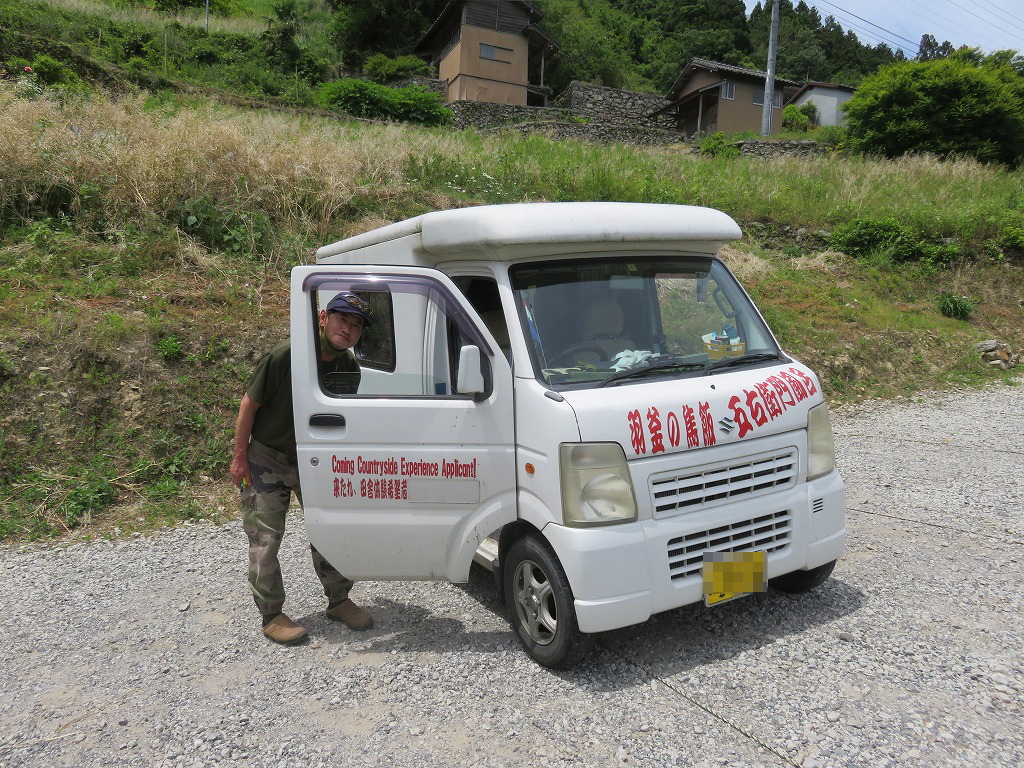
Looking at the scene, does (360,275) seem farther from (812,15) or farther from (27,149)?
(812,15)

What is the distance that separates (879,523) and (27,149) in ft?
34.3

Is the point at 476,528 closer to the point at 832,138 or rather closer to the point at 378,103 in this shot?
the point at 378,103

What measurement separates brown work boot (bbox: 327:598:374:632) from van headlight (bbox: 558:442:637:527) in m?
1.56

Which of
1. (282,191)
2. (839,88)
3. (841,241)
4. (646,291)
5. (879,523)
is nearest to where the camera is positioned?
(646,291)

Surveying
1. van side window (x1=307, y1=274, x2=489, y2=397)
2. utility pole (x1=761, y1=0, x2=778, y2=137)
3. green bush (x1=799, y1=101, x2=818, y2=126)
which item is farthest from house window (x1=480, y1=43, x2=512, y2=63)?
van side window (x1=307, y1=274, x2=489, y2=397)

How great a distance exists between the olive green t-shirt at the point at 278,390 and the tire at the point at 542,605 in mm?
1250

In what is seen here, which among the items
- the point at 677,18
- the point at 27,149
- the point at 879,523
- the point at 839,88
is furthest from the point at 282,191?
the point at 677,18

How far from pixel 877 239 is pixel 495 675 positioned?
44.2 ft

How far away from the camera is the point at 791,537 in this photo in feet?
11.6

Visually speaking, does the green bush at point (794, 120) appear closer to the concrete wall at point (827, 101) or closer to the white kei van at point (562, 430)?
the concrete wall at point (827, 101)

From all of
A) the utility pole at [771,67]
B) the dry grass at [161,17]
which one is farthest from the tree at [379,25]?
the utility pole at [771,67]

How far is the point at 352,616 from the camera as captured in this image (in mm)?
3986

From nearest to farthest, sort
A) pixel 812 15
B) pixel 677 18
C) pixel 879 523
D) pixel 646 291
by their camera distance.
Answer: pixel 646 291 < pixel 879 523 < pixel 677 18 < pixel 812 15

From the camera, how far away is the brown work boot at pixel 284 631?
3.83m
